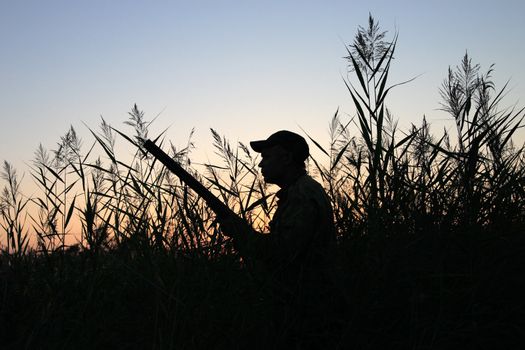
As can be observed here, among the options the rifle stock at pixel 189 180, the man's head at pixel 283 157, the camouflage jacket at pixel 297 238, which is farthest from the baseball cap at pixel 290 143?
the rifle stock at pixel 189 180

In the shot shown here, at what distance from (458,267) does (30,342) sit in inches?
79.7

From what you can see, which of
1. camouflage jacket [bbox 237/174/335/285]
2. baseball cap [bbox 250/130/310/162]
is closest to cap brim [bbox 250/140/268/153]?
baseball cap [bbox 250/130/310/162]

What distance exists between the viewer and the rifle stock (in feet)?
11.7

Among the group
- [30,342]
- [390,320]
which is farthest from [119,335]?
[390,320]

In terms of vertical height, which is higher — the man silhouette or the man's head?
the man's head

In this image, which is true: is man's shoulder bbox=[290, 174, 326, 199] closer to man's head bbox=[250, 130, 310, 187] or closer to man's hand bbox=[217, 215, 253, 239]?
man's head bbox=[250, 130, 310, 187]

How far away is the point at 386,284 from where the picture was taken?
247 centimetres

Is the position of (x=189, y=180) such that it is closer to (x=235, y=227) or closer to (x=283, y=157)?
(x=283, y=157)

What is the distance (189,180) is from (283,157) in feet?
2.45

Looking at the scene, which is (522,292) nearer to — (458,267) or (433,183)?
(458,267)

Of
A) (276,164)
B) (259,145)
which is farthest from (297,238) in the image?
(259,145)

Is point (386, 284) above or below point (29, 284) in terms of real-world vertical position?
below

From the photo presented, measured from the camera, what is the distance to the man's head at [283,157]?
3645 millimetres

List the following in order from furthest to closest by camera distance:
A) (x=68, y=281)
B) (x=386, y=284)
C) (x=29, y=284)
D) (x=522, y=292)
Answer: (x=29, y=284)
(x=68, y=281)
(x=522, y=292)
(x=386, y=284)
